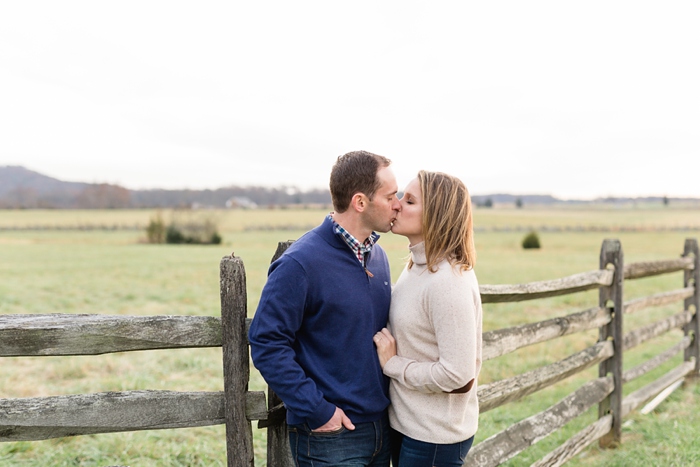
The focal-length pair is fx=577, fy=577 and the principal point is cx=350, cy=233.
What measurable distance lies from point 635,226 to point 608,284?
58955mm

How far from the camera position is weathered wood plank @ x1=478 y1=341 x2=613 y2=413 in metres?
3.77

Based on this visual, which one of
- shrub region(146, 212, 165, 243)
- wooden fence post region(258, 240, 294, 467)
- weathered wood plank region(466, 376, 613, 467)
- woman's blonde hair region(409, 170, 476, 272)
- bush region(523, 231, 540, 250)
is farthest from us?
shrub region(146, 212, 165, 243)

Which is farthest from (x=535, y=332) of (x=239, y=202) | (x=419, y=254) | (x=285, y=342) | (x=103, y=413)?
(x=239, y=202)

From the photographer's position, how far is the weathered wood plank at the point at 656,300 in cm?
630

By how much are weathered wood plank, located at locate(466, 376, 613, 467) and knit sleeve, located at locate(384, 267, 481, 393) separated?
1304 millimetres

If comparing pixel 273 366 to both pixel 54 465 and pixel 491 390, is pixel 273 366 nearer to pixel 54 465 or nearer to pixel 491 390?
pixel 491 390

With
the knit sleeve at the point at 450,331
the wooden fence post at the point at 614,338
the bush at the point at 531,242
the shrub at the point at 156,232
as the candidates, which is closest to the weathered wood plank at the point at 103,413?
the knit sleeve at the point at 450,331

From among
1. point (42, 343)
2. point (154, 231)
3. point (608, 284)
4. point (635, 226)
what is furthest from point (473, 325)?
point (635, 226)

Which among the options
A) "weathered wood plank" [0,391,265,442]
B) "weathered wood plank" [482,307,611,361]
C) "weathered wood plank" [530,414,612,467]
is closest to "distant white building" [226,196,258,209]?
"weathered wood plank" [530,414,612,467]

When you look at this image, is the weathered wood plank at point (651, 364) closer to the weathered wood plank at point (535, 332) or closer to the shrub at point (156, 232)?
the weathered wood plank at point (535, 332)

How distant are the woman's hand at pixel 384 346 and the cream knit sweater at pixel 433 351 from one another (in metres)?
0.03

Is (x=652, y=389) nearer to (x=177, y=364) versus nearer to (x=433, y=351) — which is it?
(x=433, y=351)

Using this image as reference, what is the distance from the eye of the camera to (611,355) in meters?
5.61

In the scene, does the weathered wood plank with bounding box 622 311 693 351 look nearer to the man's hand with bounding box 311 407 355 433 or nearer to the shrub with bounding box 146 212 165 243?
the man's hand with bounding box 311 407 355 433
